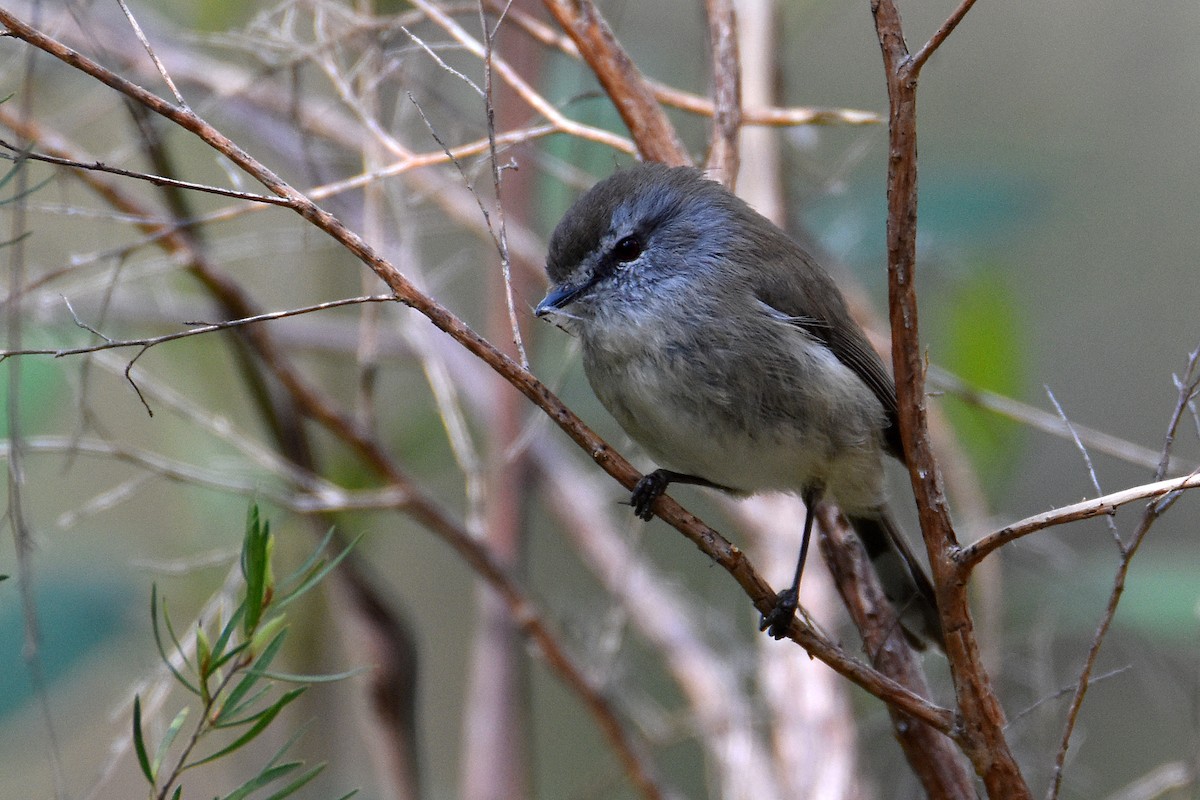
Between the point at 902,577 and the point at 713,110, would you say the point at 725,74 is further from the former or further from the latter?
the point at 902,577

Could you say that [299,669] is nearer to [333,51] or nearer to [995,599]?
[333,51]

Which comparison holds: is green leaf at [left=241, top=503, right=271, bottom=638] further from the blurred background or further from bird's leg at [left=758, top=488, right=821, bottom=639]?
bird's leg at [left=758, top=488, right=821, bottom=639]

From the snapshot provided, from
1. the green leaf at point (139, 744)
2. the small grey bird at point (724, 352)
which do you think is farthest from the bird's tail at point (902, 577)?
the green leaf at point (139, 744)

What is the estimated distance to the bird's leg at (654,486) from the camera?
1.67 m

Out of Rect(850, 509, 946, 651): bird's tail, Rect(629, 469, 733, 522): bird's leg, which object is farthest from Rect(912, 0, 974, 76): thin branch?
Rect(850, 509, 946, 651): bird's tail

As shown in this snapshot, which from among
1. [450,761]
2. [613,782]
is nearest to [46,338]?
[613,782]

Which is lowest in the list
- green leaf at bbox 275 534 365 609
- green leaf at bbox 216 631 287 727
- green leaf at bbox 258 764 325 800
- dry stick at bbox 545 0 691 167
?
green leaf at bbox 258 764 325 800

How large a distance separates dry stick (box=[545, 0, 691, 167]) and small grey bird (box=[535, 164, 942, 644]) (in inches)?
1.9

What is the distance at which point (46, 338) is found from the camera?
2.81m

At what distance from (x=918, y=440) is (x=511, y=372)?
1.62 ft

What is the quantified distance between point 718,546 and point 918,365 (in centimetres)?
33

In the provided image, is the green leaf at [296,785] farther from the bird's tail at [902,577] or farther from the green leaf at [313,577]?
the bird's tail at [902,577]

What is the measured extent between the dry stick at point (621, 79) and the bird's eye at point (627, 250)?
0.23 meters

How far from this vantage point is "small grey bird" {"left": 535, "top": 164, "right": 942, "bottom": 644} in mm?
1945
